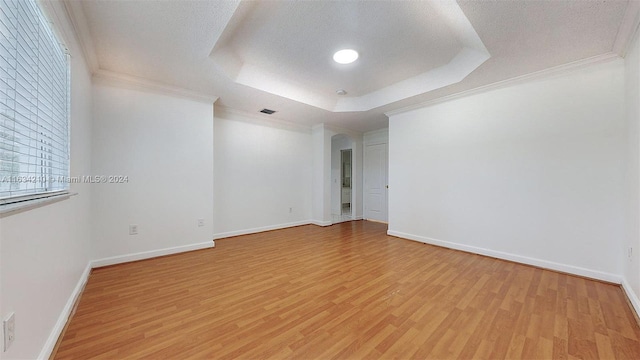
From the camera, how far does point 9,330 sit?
40.0 inches

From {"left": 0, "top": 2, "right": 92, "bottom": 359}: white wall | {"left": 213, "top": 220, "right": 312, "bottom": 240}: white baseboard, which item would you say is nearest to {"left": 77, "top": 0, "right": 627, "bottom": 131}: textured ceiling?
{"left": 0, "top": 2, "right": 92, "bottom": 359}: white wall

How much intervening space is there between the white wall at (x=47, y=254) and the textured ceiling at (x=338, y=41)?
56cm

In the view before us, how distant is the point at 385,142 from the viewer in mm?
5797

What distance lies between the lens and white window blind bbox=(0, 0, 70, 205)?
1.03m

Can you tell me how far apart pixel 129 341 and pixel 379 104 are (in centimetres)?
414

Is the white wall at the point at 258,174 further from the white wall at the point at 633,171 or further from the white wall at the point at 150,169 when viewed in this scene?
the white wall at the point at 633,171

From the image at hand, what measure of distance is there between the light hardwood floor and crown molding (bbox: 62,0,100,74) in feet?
7.75

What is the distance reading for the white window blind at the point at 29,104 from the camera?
40.5 inches

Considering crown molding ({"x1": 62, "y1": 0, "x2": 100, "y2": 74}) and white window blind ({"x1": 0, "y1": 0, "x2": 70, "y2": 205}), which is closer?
white window blind ({"x1": 0, "y1": 0, "x2": 70, "y2": 205})

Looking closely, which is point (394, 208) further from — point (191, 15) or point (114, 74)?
point (114, 74)

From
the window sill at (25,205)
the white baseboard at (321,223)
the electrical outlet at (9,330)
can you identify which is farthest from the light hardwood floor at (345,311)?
the white baseboard at (321,223)

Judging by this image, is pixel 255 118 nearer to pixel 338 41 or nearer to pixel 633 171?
pixel 338 41

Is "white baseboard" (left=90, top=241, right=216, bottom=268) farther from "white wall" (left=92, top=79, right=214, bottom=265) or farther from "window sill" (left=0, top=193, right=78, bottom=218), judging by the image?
"window sill" (left=0, top=193, right=78, bottom=218)

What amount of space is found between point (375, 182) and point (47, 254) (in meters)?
5.63
